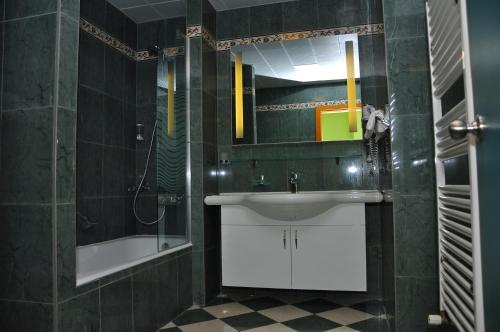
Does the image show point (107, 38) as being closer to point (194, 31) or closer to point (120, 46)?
point (120, 46)

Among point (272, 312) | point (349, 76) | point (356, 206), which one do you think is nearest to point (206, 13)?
point (349, 76)

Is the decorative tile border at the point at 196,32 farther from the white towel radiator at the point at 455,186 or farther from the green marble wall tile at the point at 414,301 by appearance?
the green marble wall tile at the point at 414,301

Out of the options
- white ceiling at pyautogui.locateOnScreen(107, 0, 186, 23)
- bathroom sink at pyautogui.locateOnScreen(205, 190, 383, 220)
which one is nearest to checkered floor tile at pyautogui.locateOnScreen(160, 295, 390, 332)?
bathroom sink at pyautogui.locateOnScreen(205, 190, 383, 220)

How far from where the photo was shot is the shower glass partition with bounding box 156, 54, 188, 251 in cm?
254

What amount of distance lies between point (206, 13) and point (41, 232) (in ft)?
7.03

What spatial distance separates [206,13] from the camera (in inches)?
114

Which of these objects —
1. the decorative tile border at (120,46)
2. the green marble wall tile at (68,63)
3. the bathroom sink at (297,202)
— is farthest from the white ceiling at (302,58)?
the green marble wall tile at (68,63)

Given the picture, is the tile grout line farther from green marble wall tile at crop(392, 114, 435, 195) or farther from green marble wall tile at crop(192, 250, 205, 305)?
green marble wall tile at crop(392, 114, 435, 195)

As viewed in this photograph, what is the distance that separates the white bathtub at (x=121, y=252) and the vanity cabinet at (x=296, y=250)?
0.38m

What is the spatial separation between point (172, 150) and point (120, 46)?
119 cm

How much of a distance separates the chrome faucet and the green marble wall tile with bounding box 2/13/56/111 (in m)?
1.82

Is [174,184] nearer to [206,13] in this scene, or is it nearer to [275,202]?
[275,202]

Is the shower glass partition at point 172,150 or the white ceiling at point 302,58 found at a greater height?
the white ceiling at point 302,58

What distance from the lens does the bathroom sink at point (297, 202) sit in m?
2.32
